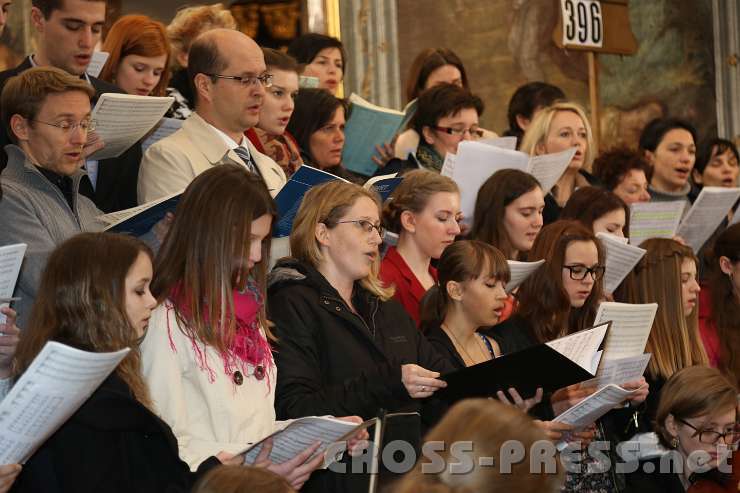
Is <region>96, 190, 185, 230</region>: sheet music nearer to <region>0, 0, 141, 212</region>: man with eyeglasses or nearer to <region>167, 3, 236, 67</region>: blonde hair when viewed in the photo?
<region>0, 0, 141, 212</region>: man with eyeglasses

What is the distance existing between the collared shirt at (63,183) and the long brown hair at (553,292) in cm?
201

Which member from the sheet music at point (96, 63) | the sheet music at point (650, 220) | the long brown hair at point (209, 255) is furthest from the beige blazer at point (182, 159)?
the sheet music at point (650, 220)

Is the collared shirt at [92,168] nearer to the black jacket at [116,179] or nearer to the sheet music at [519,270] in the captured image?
the black jacket at [116,179]

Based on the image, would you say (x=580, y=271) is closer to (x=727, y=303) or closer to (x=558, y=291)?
(x=558, y=291)

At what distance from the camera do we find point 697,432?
473 centimetres

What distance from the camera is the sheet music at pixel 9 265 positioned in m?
3.22

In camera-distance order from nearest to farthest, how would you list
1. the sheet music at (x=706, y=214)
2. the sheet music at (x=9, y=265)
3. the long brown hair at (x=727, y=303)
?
the sheet music at (x=9, y=265) < the long brown hair at (x=727, y=303) < the sheet music at (x=706, y=214)

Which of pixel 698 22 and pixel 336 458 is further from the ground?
pixel 698 22

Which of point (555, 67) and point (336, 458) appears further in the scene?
point (555, 67)

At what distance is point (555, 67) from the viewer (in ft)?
36.0

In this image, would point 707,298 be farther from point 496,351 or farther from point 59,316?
point 59,316

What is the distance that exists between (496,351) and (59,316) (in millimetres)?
2237

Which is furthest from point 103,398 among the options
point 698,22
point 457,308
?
point 698,22

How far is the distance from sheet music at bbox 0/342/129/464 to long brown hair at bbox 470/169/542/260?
315 cm
